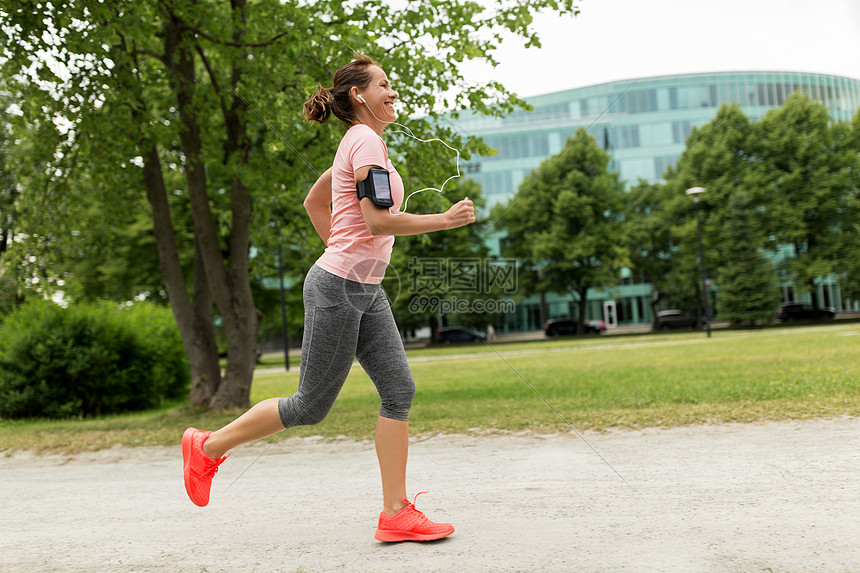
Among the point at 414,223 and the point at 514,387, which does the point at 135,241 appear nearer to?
the point at 514,387

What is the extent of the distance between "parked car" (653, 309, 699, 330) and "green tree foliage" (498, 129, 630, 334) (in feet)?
18.7

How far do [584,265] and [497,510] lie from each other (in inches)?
1623

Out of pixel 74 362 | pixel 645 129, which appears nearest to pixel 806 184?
pixel 645 129

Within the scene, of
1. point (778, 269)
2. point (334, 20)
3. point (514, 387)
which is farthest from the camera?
point (778, 269)

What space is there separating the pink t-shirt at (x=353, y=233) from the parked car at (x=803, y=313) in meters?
43.0

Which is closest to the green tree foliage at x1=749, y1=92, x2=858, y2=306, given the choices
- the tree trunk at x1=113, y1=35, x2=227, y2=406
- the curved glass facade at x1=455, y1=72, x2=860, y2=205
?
the curved glass facade at x1=455, y1=72, x2=860, y2=205

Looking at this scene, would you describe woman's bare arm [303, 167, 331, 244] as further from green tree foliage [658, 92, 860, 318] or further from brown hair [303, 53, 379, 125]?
green tree foliage [658, 92, 860, 318]

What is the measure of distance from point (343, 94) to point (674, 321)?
46.1 meters

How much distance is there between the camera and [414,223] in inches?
106

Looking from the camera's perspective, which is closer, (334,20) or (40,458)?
(40,458)

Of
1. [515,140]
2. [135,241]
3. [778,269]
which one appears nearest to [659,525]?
[135,241]

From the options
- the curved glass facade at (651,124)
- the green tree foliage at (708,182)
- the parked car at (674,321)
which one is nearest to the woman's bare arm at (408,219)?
the green tree foliage at (708,182)

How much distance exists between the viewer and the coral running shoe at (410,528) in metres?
2.95

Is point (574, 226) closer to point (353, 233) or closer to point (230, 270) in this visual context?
point (230, 270)
